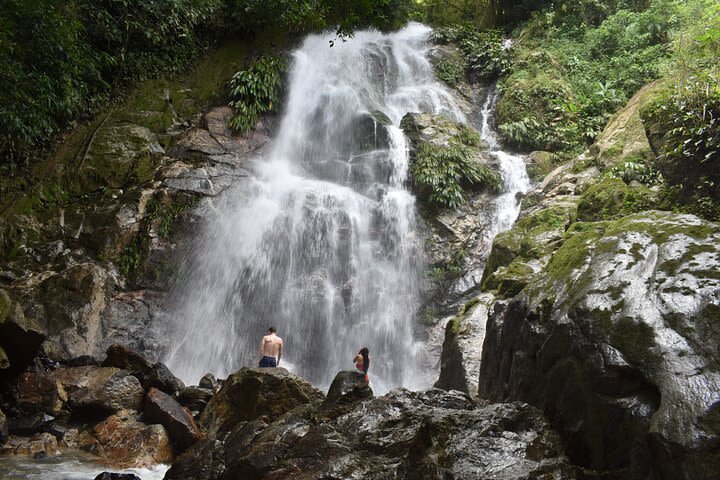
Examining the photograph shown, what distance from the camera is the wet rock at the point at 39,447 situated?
6.52m

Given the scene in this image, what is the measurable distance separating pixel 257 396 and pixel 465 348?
341cm

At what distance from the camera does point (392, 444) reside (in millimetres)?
4117

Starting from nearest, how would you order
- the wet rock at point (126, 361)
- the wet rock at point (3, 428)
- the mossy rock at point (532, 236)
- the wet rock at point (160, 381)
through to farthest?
→ the wet rock at point (3, 428) → the wet rock at point (160, 381) → the wet rock at point (126, 361) → the mossy rock at point (532, 236)

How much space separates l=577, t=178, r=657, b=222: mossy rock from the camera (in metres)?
7.48

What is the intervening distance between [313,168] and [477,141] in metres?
5.53

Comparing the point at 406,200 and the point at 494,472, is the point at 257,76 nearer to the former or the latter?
the point at 406,200

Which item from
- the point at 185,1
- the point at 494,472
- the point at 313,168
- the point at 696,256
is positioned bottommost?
the point at 494,472

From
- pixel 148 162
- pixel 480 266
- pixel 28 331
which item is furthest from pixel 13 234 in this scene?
pixel 480 266

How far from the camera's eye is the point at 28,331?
7.37 m

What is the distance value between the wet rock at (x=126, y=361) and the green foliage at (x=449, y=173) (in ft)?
28.4

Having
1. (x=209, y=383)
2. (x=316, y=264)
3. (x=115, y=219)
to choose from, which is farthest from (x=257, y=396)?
(x=115, y=219)

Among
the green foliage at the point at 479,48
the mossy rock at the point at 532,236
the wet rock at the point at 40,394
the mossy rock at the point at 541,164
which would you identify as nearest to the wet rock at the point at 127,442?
the wet rock at the point at 40,394

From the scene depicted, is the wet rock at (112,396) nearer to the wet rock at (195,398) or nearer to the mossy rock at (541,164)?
the wet rock at (195,398)

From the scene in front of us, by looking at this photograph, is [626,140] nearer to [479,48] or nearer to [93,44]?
[479,48]
